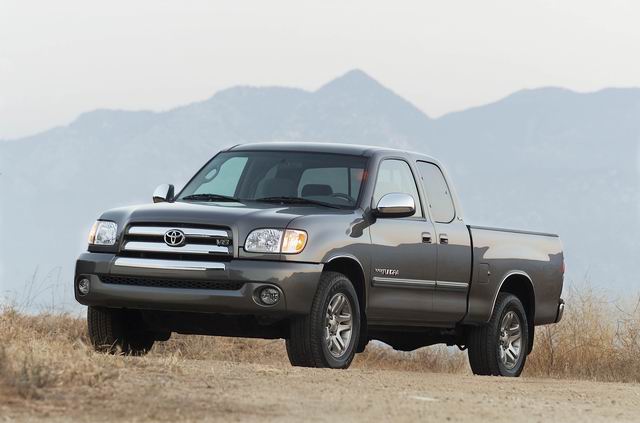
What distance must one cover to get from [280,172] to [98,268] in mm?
1858

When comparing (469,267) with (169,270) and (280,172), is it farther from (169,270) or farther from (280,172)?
(169,270)

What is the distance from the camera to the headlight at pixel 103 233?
11.9 metres

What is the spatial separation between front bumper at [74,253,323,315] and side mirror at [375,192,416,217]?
95 centimetres

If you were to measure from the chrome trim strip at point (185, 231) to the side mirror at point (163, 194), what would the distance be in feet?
3.27

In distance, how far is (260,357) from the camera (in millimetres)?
17891

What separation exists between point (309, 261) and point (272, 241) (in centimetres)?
32

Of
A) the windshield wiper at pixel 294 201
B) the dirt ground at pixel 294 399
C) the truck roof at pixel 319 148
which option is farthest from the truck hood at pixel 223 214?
the dirt ground at pixel 294 399

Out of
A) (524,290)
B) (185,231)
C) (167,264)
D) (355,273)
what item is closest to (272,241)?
(185,231)

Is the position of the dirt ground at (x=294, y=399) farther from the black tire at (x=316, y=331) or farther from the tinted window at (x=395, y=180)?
the tinted window at (x=395, y=180)

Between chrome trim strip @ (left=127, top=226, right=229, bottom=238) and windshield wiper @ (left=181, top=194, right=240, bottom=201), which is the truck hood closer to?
chrome trim strip @ (left=127, top=226, right=229, bottom=238)

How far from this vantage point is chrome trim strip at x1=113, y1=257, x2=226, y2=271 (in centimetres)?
1141

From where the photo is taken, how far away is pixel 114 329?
12.4 meters

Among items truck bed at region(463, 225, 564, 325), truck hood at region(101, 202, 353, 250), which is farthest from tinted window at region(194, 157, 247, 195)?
truck bed at region(463, 225, 564, 325)

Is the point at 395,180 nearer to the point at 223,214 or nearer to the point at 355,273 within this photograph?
the point at 355,273
